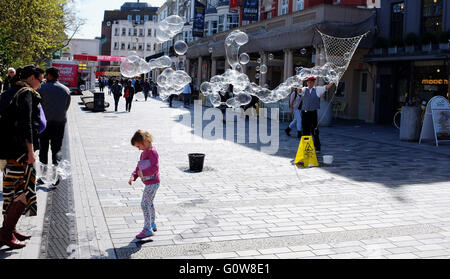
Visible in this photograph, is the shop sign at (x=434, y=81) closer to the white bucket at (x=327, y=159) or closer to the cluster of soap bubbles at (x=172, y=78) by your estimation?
the white bucket at (x=327, y=159)

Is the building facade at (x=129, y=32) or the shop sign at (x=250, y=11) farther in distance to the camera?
the building facade at (x=129, y=32)

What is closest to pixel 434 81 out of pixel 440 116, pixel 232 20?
pixel 440 116

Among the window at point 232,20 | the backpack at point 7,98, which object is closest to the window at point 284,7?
the window at point 232,20

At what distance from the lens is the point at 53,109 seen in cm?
782

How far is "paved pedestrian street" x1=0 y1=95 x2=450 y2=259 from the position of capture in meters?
5.13

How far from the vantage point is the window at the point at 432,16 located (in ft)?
66.1

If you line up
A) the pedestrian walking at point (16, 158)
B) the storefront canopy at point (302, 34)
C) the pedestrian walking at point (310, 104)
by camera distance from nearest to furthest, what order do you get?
the pedestrian walking at point (16, 158) < the pedestrian walking at point (310, 104) < the storefront canopy at point (302, 34)

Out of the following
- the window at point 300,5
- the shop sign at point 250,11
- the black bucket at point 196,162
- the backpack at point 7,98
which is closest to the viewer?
the backpack at point 7,98

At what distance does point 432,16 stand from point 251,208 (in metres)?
17.3

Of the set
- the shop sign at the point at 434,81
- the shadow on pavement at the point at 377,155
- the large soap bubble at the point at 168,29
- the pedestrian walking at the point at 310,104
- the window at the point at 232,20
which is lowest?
the shadow on pavement at the point at 377,155

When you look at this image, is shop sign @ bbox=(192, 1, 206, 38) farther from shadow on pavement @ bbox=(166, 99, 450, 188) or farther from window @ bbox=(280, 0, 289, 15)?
shadow on pavement @ bbox=(166, 99, 450, 188)

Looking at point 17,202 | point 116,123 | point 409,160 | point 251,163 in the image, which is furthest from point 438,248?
point 116,123

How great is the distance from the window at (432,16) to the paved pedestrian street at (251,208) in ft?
31.7

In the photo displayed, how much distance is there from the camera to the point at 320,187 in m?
8.55
